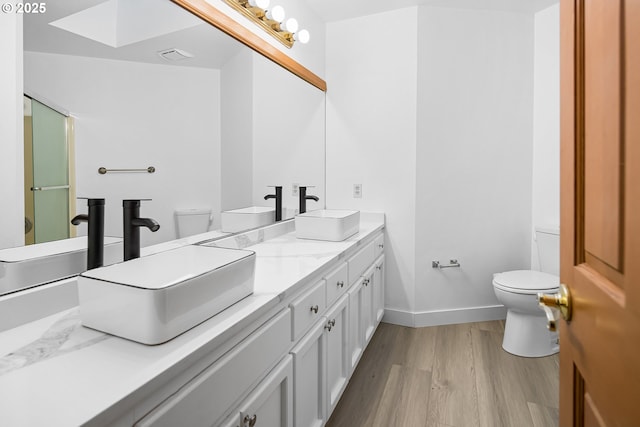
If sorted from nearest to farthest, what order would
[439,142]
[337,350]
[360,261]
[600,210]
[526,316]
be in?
[600,210], [337,350], [360,261], [526,316], [439,142]

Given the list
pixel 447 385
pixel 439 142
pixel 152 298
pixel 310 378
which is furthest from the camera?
pixel 439 142

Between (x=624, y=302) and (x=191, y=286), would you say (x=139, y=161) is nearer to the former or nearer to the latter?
(x=191, y=286)

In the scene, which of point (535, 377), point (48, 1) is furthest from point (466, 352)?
point (48, 1)

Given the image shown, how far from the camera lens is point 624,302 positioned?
53cm

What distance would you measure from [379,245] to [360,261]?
1.82 ft

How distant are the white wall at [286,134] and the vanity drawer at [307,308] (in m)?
0.74

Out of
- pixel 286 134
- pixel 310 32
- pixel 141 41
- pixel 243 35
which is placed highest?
pixel 310 32

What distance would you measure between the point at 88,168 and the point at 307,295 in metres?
0.79

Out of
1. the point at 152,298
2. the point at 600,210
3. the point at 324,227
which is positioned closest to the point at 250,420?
the point at 152,298

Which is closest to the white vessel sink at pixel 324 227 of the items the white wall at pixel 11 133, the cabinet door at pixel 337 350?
the cabinet door at pixel 337 350

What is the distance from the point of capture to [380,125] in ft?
9.21

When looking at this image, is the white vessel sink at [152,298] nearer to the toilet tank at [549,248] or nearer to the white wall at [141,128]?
the white wall at [141,128]

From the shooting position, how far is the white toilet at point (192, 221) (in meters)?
1.48

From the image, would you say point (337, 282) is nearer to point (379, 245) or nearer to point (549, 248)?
→ point (379, 245)
